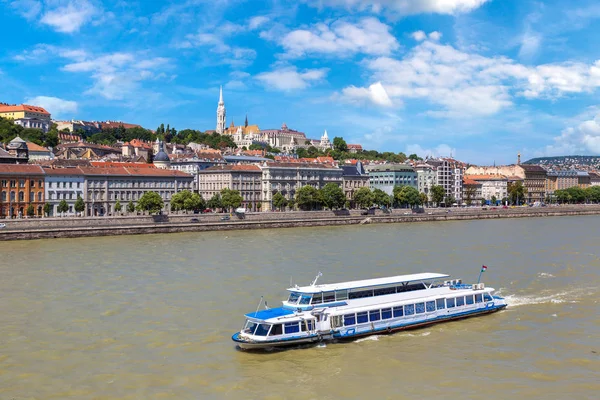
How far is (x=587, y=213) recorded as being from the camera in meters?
99.6

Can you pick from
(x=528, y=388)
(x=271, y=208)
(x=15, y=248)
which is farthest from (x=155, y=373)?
(x=271, y=208)

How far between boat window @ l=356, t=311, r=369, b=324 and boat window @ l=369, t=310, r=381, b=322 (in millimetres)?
127

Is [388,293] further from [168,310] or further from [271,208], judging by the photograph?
[271,208]

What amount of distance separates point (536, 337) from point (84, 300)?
47.8ft

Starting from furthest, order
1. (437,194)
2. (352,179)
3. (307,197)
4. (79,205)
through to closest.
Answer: (352,179) → (437,194) → (307,197) → (79,205)

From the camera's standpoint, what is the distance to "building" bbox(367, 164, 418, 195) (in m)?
108

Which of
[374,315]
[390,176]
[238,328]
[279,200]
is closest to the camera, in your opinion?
[238,328]

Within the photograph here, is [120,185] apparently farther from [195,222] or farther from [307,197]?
[307,197]

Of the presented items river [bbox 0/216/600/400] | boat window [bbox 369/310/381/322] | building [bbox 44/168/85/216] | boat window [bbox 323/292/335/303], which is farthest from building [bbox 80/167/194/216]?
boat window [bbox 369/310/381/322]

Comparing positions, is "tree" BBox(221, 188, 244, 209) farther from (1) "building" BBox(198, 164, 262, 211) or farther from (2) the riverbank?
(2) the riverbank

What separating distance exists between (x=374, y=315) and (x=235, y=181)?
67.4 meters

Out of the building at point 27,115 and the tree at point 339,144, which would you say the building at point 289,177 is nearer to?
the building at point 27,115

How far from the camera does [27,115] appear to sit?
124 meters

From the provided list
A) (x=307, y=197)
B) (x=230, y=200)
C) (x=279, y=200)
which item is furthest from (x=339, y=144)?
(x=230, y=200)
